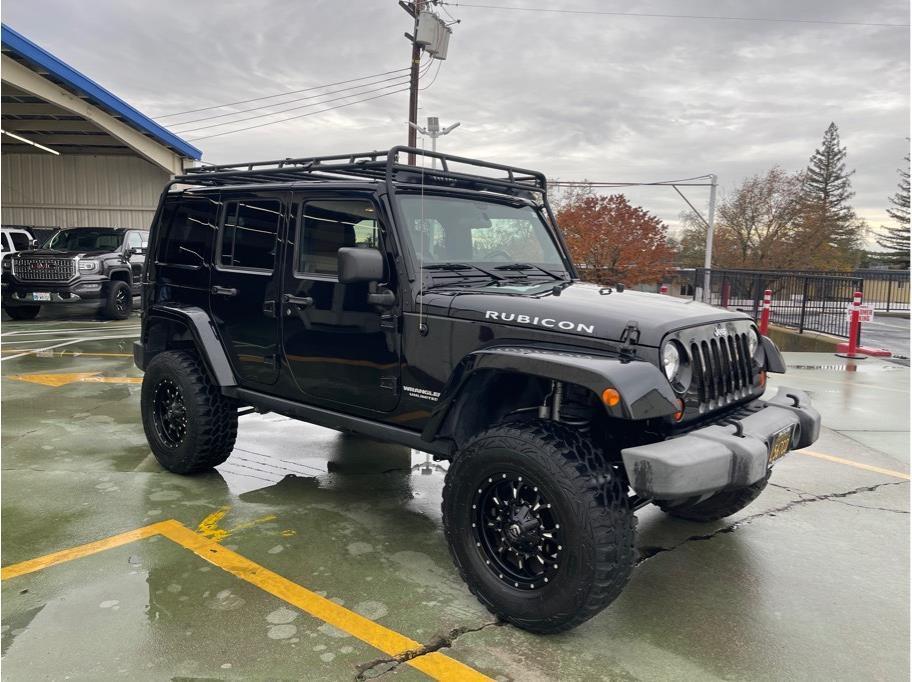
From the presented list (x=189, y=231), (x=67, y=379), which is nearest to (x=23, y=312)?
(x=67, y=379)

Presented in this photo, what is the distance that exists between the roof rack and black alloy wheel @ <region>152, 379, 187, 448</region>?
1.53 m

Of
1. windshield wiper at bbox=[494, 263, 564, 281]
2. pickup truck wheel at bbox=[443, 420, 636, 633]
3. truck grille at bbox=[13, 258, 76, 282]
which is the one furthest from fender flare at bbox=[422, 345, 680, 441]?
truck grille at bbox=[13, 258, 76, 282]

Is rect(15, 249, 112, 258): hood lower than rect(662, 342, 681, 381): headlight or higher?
higher

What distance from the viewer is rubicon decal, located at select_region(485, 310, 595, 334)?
305 centimetres

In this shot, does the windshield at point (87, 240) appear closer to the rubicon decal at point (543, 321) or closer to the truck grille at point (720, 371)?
the rubicon decal at point (543, 321)

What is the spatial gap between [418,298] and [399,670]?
1.72 metres

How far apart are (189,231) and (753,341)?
3.79m

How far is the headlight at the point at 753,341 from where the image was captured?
12.1ft

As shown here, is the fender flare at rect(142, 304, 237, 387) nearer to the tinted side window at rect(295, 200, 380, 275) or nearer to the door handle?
the door handle

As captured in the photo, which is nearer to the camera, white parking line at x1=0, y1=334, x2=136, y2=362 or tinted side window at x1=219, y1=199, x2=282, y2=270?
tinted side window at x1=219, y1=199, x2=282, y2=270

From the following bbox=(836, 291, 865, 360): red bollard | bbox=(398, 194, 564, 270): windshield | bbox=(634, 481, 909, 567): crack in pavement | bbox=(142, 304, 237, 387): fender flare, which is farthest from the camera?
bbox=(836, 291, 865, 360): red bollard

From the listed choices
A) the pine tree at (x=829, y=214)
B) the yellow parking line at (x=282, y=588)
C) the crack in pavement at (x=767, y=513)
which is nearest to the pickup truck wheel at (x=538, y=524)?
the yellow parking line at (x=282, y=588)

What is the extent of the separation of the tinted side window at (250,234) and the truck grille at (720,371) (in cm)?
258

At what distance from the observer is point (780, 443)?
3.21 m
